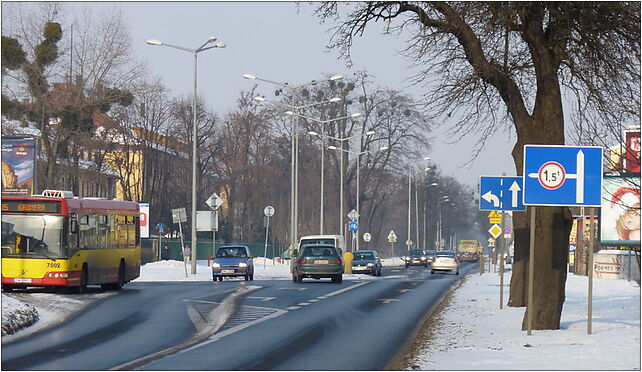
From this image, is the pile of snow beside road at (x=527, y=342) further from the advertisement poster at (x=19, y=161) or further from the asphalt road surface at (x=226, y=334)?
the advertisement poster at (x=19, y=161)

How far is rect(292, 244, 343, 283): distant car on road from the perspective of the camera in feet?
149

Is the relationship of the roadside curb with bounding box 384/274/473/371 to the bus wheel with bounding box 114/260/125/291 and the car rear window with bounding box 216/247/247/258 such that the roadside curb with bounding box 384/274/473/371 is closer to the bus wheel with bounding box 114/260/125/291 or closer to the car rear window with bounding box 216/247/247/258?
the bus wheel with bounding box 114/260/125/291

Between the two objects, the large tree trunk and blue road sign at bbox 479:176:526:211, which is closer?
the large tree trunk

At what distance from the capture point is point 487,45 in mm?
23562

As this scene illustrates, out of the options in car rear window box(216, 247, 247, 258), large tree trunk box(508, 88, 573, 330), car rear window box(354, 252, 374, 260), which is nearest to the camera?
large tree trunk box(508, 88, 573, 330)

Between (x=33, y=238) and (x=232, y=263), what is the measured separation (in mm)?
16476

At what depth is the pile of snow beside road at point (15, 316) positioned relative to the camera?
20.3 metres

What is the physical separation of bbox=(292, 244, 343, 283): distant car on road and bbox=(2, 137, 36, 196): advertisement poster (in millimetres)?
10368

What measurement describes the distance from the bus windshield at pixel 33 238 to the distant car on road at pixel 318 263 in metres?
15.1

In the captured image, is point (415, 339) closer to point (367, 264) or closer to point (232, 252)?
point (232, 252)

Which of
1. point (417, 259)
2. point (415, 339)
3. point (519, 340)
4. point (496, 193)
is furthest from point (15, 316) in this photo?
point (417, 259)

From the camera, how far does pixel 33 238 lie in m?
31.5

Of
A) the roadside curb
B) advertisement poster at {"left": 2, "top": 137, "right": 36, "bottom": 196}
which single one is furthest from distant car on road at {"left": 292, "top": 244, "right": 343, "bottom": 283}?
the roadside curb

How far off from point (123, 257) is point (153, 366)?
22.3 m
